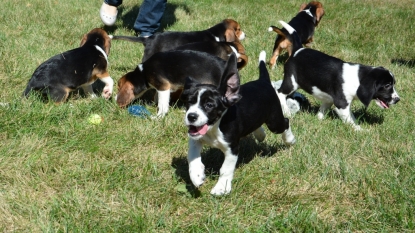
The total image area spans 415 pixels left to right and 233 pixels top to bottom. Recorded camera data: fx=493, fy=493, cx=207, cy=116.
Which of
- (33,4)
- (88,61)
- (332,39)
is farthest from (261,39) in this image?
(33,4)

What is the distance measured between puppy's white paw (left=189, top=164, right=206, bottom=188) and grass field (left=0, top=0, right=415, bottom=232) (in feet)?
0.57

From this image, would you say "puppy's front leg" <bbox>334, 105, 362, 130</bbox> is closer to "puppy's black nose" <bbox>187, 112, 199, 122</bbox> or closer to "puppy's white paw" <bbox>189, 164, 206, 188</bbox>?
"puppy's white paw" <bbox>189, 164, 206, 188</bbox>

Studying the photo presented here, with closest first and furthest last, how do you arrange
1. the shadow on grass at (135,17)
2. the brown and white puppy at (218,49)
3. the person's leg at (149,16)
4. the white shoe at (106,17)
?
the brown and white puppy at (218,49)
the person's leg at (149,16)
the white shoe at (106,17)
the shadow on grass at (135,17)

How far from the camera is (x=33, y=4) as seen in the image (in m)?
9.77

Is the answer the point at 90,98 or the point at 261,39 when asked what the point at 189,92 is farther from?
the point at 261,39

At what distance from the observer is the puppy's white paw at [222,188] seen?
3754 millimetres

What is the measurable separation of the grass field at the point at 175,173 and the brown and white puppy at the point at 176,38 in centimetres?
54

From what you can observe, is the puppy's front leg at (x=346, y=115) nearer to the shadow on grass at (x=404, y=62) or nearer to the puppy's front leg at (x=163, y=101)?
the puppy's front leg at (x=163, y=101)

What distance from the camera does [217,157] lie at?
177 inches

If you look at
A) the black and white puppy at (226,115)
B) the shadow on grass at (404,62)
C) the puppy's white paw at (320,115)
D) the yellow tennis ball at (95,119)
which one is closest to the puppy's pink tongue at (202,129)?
the black and white puppy at (226,115)

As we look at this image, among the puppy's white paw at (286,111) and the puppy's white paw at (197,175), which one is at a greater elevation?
the puppy's white paw at (197,175)

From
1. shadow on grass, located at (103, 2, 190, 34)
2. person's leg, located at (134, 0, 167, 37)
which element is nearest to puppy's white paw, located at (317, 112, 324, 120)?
person's leg, located at (134, 0, 167, 37)

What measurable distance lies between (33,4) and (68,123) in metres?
5.79

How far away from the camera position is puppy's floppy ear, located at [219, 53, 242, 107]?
3.45 m
